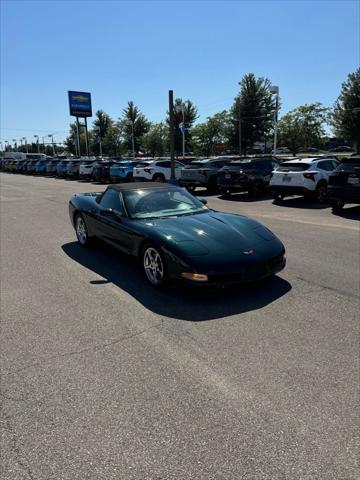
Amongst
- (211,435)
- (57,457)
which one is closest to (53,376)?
(57,457)

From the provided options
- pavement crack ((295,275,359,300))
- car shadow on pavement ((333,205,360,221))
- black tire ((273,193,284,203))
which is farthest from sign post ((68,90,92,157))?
pavement crack ((295,275,359,300))

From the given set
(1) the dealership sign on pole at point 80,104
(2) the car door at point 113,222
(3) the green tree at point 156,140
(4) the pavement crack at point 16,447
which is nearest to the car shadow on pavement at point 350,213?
(2) the car door at point 113,222

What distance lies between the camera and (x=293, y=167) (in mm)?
13734

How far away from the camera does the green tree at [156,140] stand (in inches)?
2259

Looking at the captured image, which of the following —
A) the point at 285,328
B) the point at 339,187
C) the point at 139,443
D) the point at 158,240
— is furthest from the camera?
the point at 339,187

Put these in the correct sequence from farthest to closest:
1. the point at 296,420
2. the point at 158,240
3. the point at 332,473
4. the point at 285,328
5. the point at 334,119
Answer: the point at 334,119 → the point at 158,240 → the point at 285,328 → the point at 296,420 → the point at 332,473

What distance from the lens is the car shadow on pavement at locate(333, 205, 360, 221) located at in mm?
10870

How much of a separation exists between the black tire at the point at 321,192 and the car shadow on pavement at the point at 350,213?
119cm

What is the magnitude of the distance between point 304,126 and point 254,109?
738 cm

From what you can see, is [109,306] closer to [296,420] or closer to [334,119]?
[296,420]

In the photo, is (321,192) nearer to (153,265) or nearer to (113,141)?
(153,265)

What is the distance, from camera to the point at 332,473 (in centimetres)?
214

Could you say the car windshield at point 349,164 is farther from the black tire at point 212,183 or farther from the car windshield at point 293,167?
the black tire at point 212,183

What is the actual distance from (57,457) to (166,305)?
2315 mm
